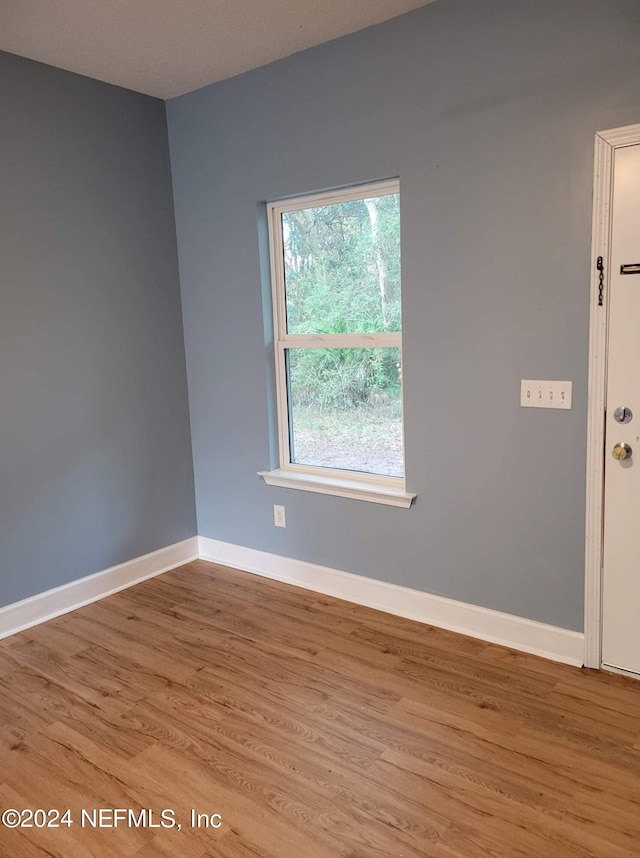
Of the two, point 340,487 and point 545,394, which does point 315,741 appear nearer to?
point 340,487

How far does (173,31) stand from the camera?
8.93 feet

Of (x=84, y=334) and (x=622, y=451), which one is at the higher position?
(x=84, y=334)

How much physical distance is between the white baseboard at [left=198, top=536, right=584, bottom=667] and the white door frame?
0.39 ft

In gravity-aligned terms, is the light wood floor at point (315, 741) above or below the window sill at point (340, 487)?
below

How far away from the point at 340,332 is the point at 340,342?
0.17 ft

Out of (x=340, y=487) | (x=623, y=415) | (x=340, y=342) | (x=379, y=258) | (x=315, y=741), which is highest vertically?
(x=379, y=258)

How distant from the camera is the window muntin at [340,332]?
118 inches

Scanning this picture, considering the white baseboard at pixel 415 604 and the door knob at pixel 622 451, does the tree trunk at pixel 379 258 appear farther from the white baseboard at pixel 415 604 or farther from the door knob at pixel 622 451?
the white baseboard at pixel 415 604

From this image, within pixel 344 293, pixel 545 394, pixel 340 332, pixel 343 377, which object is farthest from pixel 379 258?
pixel 545 394

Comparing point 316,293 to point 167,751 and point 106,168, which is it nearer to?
point 106,168

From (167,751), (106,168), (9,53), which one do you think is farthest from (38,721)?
(9,53)

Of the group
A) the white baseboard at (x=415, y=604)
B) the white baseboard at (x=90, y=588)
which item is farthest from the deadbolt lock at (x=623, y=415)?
the white baseboard at (x=90, y=588)

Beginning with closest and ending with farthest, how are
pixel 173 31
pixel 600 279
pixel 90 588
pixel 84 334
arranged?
pixel 600 279 → pixel 173 31 → pixel 84 334 → pixel 90 588

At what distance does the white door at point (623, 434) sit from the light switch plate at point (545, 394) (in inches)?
6.0
